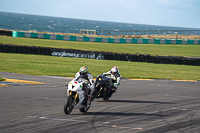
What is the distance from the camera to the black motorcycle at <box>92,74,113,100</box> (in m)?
12.1

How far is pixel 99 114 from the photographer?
9406 millimetres

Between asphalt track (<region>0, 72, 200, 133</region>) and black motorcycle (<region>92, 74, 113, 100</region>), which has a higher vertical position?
black motorcycle (<region>92, 74, 113, 100</region>)

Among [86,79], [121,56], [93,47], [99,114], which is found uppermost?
[93,47]

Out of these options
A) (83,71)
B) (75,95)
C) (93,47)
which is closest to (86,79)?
(83,71)

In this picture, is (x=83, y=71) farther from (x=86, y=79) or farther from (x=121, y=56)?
(x=121, y=56)

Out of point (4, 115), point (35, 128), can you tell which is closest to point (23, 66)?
point (4, 115)

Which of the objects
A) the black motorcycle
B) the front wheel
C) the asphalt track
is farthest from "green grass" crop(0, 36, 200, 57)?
the front wheel

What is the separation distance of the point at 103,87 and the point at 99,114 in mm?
2917

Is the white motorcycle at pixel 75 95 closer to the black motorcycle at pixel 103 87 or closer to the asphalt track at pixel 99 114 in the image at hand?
the asphalt track at pixel 99 114

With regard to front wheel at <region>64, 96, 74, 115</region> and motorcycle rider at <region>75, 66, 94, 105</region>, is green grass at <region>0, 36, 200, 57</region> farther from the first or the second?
front wheel at <region>64, 96, 74, 115</region>

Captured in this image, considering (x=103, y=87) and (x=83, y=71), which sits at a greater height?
(x=83, y=71)

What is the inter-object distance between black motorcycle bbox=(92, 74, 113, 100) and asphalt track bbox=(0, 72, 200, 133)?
1.11ft

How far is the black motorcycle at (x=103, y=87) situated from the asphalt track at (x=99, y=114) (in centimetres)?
34

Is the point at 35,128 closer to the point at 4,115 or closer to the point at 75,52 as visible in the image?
the point at 4,115
